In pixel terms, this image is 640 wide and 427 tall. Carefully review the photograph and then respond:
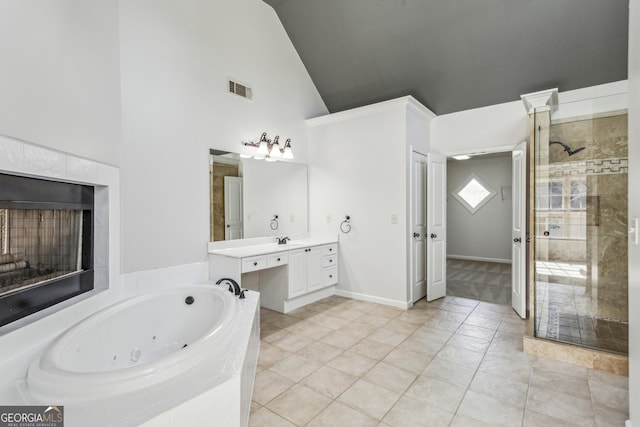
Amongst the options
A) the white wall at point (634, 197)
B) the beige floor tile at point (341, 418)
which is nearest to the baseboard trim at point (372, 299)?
the beige floor tile at point (341, 418)

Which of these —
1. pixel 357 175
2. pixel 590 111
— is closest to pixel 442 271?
pixel 357 175

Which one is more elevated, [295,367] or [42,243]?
[42,243]

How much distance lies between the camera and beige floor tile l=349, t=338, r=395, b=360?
2.59 meters

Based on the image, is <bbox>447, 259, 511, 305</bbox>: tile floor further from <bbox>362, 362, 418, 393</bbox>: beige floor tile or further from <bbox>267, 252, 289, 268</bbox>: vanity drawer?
<bbox>267, 252, 289, 268</bbox>: vanity drawer

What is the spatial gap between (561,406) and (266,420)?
5.94 ft

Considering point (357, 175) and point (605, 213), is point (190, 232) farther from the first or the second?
point (605, 213)

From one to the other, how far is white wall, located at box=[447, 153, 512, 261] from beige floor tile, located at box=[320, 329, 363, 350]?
198 inches

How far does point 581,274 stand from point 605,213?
0.66m

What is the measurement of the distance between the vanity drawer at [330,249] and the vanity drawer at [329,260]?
5 centimetres

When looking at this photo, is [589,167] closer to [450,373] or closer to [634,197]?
[634,197]

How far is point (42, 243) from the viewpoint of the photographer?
5.90 feet

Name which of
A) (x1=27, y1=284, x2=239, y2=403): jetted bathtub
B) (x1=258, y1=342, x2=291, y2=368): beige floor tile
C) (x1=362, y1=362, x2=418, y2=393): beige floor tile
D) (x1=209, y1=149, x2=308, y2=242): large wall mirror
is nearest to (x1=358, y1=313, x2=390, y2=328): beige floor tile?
(x1=362, y1=362, x2=418, y2=393): beige floor tile

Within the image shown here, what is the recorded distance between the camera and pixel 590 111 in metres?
3.05
